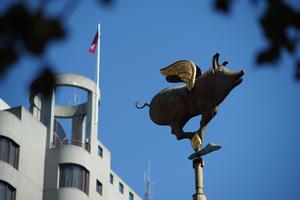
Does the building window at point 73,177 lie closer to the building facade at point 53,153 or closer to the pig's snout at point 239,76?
the building facade at point 53,153

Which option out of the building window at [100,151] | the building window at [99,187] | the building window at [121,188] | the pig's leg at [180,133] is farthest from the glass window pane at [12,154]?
the pig's leg at [180,133]

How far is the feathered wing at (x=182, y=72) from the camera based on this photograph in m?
15.9

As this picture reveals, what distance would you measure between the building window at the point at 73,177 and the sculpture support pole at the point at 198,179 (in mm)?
34817

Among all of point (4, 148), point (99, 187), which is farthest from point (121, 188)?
point (4, 148)

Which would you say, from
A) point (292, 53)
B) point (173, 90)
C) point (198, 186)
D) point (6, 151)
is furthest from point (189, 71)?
point (6, 151)

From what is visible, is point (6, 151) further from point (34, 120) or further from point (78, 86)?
Result: point (78, 86)

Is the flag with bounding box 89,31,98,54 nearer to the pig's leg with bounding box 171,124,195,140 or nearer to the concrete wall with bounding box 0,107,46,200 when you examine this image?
the concrete wall with bounding box 0,107,46,200

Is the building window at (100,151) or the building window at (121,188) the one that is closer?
the building window at (100,151)

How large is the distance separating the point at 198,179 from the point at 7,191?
103 ft

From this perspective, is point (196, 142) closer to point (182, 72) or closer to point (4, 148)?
point (182, 72)

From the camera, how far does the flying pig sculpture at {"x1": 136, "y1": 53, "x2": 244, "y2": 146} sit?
1550 cm

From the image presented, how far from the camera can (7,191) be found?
4441 cm

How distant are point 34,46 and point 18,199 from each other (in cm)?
4039

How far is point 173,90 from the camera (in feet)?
52.6
